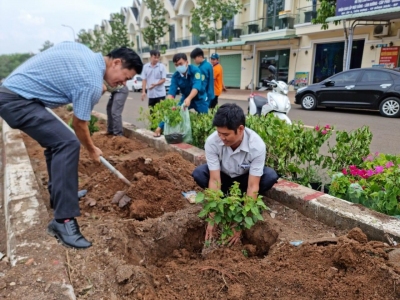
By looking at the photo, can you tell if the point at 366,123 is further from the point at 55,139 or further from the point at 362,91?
the point at 55,139

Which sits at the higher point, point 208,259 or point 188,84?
point 188,84

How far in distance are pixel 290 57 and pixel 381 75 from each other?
11.4m

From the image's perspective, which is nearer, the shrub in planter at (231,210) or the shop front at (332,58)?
the shrub in planter at (231,210)

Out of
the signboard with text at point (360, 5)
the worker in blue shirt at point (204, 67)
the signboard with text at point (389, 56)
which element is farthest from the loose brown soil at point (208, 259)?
the signboard with text at point (389, 56)

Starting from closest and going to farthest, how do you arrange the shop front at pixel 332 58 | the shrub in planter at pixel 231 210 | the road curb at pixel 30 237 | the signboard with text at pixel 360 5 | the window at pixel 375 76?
the road curb at pixel 30 237, the shrub in planter at pixel 231 210, the window at pixel 375 76, the signboard with text at pixel 360 5, the shop front at pixel 332 58

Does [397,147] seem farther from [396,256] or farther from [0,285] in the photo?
[0,285]

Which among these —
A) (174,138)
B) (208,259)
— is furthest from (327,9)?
(208,259)

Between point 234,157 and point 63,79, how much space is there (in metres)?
1.39

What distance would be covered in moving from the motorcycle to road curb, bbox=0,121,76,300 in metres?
3.19

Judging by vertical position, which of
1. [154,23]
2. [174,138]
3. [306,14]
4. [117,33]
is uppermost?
[154,23]

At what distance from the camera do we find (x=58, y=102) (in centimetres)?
226

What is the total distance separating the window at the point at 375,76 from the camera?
910 cm

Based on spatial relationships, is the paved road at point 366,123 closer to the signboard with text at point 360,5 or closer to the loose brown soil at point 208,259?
the loose brown soil at point 208,259

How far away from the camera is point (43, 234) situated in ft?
7.31
